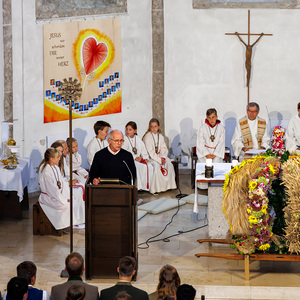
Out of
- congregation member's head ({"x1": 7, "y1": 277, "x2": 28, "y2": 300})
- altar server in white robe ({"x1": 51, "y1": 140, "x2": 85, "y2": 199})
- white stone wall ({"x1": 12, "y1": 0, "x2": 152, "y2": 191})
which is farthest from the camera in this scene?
white stone wall ({"x1": 12, "y1": 0, "x2": 152, "y2": 191})

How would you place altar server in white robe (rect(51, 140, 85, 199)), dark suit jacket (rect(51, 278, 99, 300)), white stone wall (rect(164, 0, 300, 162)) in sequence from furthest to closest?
white stone wall (rect(164, 0, 300, 162))
altar server in white robe (rect(51, 140, 85, 199))
dark suit jacket (rect(51, 278, 99, 300))

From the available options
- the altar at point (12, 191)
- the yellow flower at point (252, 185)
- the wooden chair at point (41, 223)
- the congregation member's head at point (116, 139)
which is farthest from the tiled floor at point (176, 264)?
the congregation member's head at point (116, 139)

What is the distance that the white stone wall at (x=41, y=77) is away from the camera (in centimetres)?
1193

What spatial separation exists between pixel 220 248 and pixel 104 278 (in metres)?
1.87

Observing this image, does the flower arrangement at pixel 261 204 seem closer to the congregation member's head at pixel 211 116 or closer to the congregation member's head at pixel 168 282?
the congregation member's head at pixel 168 282

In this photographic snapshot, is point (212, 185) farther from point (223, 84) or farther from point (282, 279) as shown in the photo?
point (223, 84)

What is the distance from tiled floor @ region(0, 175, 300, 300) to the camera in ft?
24.9

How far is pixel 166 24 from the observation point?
13484 mm

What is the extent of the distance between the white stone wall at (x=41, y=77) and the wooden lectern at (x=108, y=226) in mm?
4571

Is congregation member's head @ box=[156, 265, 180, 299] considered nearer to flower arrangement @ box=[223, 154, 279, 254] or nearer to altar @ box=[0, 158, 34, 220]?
flower arrangement @ box=[223, 154, 279, 254]

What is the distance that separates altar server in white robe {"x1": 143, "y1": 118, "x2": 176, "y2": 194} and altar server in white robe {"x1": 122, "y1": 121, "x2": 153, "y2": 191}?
0.10 metres

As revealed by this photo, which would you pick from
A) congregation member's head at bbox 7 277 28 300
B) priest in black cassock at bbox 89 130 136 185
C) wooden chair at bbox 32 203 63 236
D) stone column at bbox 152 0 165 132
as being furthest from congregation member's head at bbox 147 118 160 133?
congregation member's head at bbox 7 277 28 300

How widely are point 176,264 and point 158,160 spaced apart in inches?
166

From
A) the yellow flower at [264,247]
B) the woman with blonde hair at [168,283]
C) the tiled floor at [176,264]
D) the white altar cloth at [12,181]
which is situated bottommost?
the tiled floor at [176,264]
